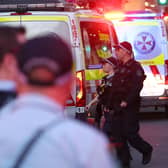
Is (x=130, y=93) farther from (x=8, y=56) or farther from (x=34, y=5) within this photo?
(x=8, y=56)

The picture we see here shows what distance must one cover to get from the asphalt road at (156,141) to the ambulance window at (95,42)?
1519 millimetres

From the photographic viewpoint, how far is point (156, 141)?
11844 millimetres

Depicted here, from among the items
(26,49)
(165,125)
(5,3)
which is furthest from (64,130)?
(165,125)

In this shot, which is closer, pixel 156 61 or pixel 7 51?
pixel 7 51

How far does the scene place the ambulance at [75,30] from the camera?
8.48 m

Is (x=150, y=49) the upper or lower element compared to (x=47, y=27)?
lower

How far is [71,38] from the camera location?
8.65 m

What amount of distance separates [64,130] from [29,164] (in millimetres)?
146

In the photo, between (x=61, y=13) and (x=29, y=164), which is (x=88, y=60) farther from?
(x=29, y=164)

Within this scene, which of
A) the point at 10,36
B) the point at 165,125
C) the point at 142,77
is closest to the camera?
the point at 10,36

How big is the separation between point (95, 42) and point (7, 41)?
25.1 ft

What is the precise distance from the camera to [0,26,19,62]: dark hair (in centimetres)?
284

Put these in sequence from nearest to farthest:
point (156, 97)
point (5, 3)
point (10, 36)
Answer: point (10, 36), point (5, 3), point (156, 97)

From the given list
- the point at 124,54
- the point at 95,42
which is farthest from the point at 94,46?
the point at 124,54
